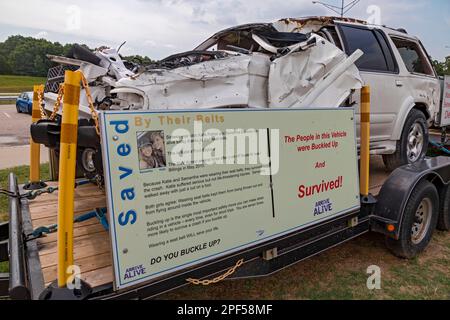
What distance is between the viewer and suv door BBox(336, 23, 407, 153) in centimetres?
459

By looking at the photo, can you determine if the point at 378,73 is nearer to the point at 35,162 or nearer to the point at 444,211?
the point at 444,211

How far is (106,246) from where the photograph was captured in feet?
8.74

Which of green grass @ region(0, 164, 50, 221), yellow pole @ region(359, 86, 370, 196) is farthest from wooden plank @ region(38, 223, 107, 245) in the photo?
green grass @ region(0, 164, 50, 221)

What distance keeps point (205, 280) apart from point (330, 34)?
3418 mm

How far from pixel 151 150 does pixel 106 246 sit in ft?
3.51

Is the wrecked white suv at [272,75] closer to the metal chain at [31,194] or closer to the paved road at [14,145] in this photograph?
the metal chain at [31,194]

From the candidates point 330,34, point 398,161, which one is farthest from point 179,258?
point 398,161

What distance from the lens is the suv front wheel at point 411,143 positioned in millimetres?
5245

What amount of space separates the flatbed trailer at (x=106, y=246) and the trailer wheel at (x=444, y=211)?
0.20 meters

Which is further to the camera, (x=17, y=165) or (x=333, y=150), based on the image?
(x=17, y=165)

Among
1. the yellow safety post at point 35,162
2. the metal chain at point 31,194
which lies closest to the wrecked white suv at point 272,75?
the yellow safety post at point 35,162
